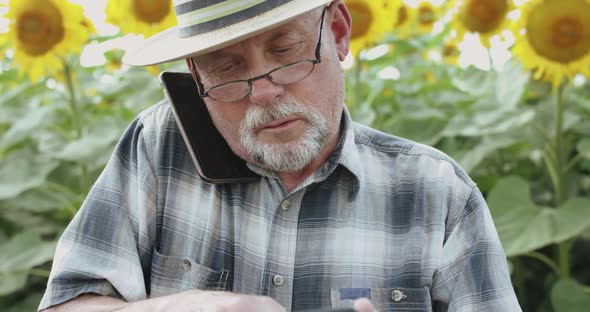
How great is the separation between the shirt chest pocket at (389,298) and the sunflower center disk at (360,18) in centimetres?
195

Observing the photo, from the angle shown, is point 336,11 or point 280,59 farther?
point 336,11

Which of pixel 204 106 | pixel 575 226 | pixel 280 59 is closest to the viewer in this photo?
pixel 280 59

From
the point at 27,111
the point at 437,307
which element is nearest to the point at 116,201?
the point at 437,307

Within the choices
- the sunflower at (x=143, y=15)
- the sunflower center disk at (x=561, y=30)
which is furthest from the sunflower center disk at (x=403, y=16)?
the sunflower at (x=143, y=15)

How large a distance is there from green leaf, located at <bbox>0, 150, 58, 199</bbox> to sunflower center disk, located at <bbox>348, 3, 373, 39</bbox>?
134 centimetres

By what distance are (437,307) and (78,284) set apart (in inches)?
30.5

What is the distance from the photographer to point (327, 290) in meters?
1.90

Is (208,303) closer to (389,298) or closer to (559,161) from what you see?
(389,298)

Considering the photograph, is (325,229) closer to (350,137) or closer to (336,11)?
(350,137)

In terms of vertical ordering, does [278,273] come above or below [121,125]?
below

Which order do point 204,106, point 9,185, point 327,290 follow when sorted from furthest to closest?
point 9,185 → point 204,106 → point 327,290

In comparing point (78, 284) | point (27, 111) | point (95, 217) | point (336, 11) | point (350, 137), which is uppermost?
point (27, 111)

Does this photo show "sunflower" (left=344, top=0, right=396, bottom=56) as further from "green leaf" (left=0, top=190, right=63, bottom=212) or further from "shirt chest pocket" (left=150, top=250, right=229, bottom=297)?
"shirt chest pocket" (left=150, top=250, right=229, bottom=297)

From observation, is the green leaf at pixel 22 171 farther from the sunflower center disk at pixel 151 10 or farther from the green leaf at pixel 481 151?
the green leaf at pixel 481 151
